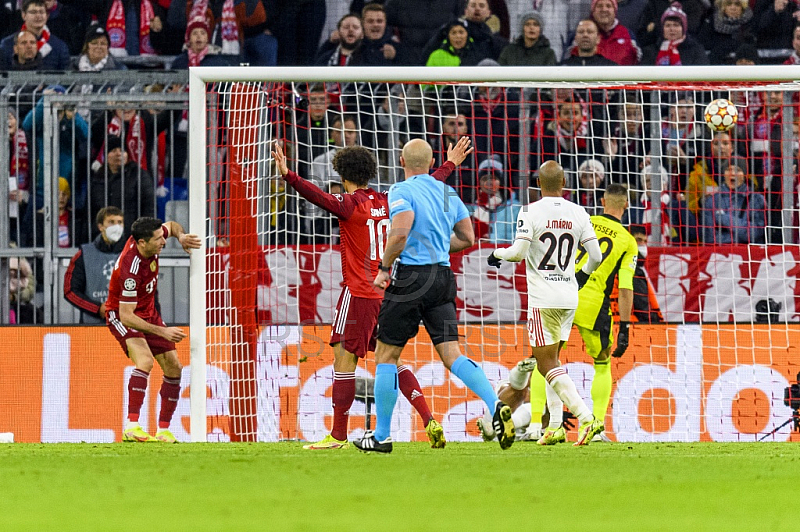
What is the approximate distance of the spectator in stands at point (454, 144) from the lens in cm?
1188

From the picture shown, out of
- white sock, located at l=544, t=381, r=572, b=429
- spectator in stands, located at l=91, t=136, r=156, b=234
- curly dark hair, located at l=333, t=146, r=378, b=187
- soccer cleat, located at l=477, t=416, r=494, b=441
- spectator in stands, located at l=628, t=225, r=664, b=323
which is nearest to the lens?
soccer cleat, located at l=477, t=416, r=494, b=441

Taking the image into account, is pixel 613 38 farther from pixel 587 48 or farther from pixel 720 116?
pixel 720 116

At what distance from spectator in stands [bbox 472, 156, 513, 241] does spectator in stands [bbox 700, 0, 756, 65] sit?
14.0ft

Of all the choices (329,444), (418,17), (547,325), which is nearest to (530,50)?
(418,17)

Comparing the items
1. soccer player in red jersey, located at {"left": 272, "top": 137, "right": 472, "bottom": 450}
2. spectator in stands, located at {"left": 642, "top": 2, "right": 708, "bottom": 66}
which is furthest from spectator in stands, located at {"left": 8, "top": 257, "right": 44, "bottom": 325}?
spectator in stands, located at {"left": 642, "top": 2, "right": 708, "bottom": 66}

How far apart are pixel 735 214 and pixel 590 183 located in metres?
1.39

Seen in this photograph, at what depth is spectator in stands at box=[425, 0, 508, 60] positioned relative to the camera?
1442 centimetres

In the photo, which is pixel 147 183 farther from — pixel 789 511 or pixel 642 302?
pixel 789 511

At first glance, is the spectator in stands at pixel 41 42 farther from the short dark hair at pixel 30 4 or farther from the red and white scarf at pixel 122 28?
the red and white scarf at pixel 122 28

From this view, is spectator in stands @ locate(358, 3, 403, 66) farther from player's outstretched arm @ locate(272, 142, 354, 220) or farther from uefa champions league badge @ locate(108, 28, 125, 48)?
player's outstretched arm @ locate(272, 142, 354, 220)

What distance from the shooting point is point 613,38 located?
48.2 ft

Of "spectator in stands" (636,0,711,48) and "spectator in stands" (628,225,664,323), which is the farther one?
"spectator in stands" (636,0,711,48)

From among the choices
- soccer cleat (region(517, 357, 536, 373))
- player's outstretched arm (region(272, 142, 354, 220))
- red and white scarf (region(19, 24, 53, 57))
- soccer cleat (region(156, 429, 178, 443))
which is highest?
red and white scarf (region(19, 24, 53, 57))

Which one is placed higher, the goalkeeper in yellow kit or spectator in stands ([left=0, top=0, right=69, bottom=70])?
spectator in stands ([left=0, top=0, right=69, bottom=70])
